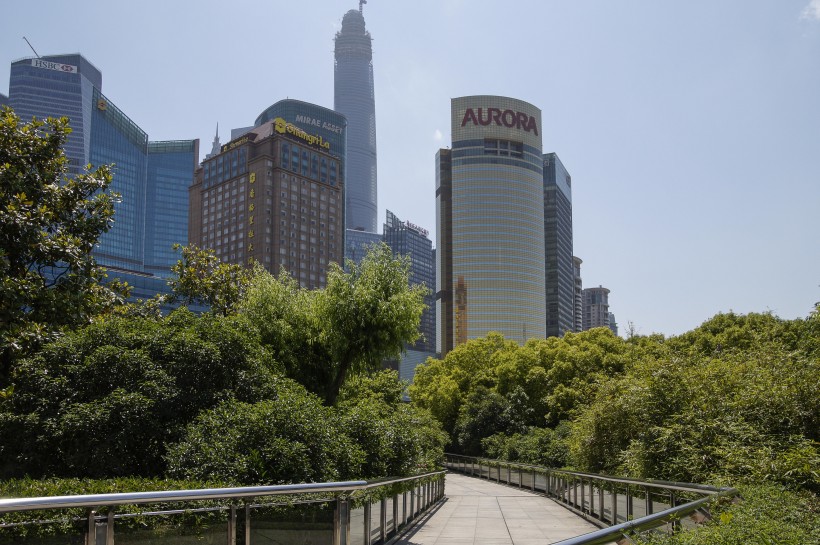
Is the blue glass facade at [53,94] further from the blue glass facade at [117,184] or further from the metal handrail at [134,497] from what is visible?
the metal handrail at [134,497]

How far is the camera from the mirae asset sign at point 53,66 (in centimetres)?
18775

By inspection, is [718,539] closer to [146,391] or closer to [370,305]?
[146,391]

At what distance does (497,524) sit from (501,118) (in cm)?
13847

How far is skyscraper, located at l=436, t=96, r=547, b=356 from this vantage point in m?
138

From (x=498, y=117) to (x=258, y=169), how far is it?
51.5 m

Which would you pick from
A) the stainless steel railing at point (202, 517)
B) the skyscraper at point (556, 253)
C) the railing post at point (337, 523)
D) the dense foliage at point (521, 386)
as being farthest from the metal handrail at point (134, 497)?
the skyscraper at point (556, 253)

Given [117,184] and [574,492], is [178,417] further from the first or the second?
[117,184]

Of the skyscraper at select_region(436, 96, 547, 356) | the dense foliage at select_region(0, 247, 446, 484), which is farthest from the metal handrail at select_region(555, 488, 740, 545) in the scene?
the skyscraper at select_region(436, 96, 547, 356)

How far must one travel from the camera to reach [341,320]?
745 inches

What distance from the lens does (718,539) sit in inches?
184

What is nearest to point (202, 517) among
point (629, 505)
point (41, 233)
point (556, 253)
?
point (629, 505)

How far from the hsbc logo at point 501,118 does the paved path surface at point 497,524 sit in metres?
131

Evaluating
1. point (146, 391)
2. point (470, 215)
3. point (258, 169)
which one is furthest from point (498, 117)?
point (146, 391)

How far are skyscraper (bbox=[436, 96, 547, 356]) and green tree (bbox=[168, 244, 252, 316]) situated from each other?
11204 cm
